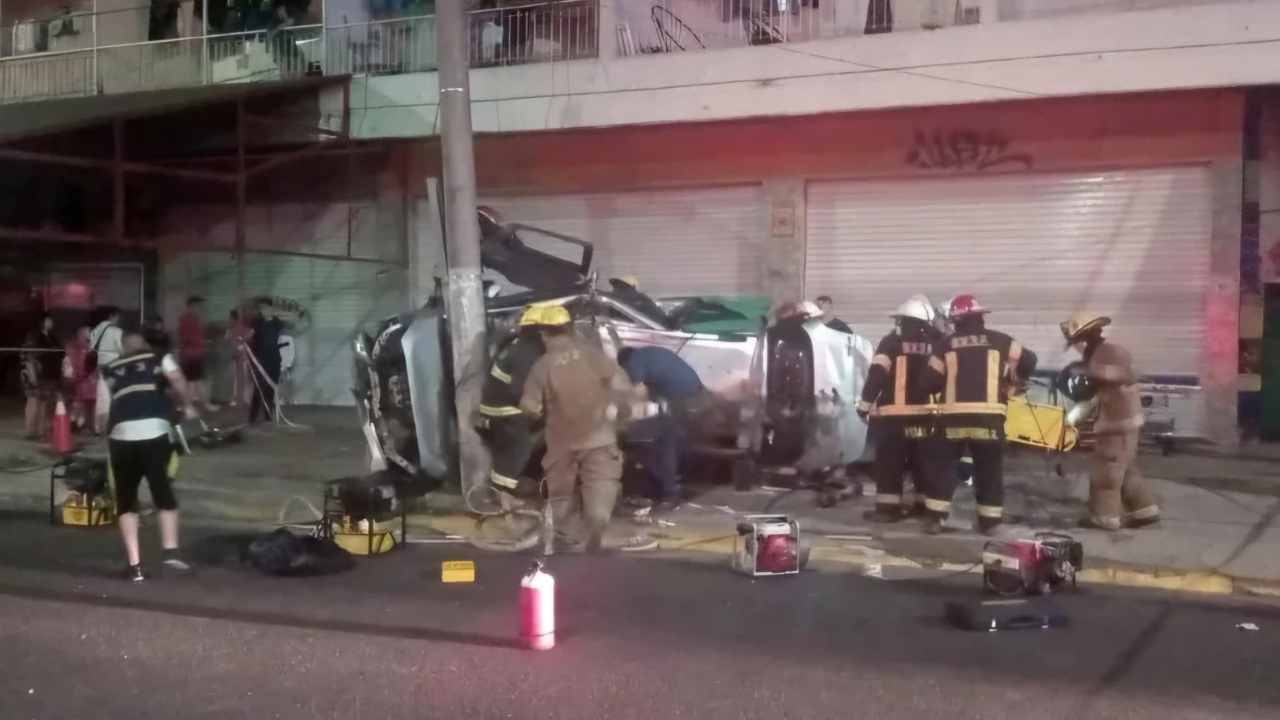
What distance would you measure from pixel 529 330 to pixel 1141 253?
7.94 metres

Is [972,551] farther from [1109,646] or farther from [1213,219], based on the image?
[1213,219]

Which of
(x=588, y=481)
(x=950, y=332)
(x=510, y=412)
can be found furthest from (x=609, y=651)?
(x=950, y=332)

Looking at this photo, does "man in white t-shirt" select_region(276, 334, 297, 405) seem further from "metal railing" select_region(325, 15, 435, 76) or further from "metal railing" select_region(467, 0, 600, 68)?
"metal railing" select_region(467, 0, 600, 68)

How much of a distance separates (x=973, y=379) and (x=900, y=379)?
1.91ft

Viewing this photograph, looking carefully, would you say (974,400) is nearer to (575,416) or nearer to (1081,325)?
(1081,325)

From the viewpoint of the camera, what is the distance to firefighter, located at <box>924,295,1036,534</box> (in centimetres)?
774

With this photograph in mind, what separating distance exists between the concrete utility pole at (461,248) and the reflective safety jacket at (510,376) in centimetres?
53

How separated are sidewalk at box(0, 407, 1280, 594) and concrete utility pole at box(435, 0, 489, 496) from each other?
68 centimetres

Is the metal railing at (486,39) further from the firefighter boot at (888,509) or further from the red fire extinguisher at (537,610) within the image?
the red fire extinguisher at (537,610)

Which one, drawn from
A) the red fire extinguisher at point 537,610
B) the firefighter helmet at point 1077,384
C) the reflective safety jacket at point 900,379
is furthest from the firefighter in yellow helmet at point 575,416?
the firefighter helmet at point 1077,384

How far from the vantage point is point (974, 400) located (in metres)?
7.77

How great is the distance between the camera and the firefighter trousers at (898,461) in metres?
8.02

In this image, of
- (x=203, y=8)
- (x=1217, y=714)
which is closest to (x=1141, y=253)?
(x=1217, y=714)

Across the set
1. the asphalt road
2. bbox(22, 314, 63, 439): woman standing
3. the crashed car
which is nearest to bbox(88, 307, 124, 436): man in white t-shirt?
bbox(22, 314, 63, 439): woman standing
